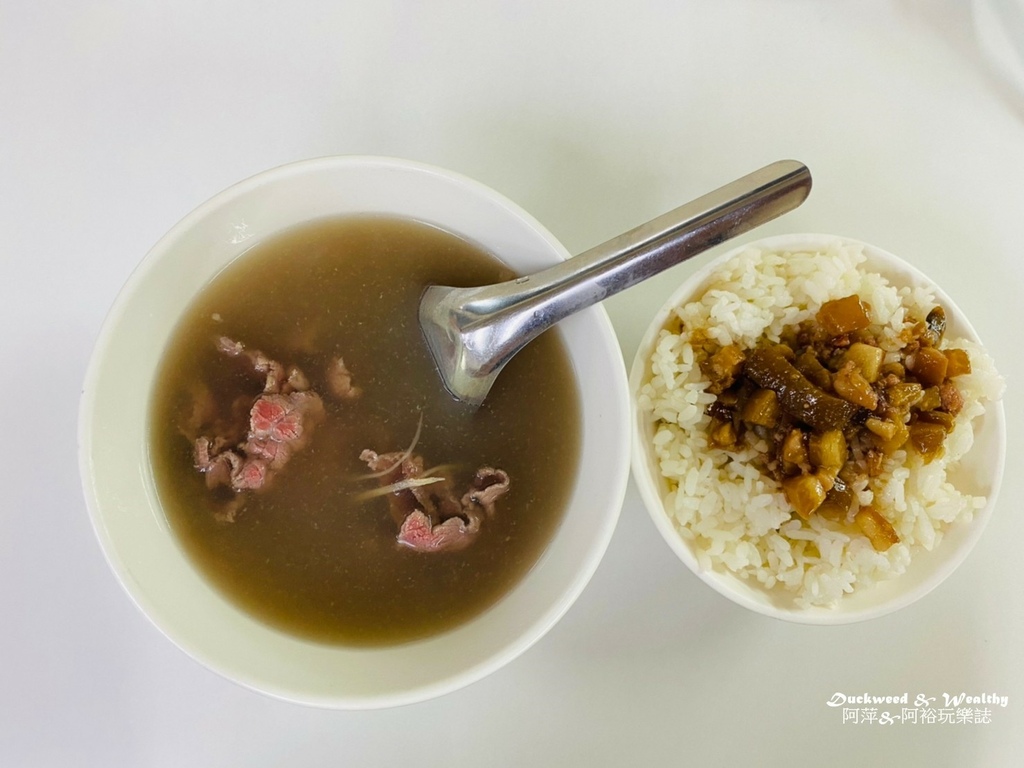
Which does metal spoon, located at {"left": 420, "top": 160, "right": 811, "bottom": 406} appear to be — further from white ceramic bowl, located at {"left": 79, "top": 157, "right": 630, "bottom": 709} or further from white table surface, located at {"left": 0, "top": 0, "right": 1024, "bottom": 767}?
white table surface, located at {"left": 0, "top": 0, "right": 1024, "bottom": 767}

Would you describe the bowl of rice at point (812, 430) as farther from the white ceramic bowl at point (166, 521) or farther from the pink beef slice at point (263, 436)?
the pink beef slice at point (263, 436)

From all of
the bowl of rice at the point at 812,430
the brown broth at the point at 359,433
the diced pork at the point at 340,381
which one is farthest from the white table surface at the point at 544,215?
the diced pork at the point at 340,381

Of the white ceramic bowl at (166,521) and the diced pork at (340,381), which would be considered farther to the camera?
the diced pork at (340,381)

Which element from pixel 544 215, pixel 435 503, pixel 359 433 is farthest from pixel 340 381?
pixel 544 215

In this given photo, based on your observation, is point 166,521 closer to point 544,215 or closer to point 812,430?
point 544,215

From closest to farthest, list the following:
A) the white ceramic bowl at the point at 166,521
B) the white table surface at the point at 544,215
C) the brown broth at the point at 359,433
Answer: the white ceramic bowl at the point at 166,521
the brown broth at the point at 359,433
the white table surface at the point at 544,215

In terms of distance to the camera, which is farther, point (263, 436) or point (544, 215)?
point (544, 215)

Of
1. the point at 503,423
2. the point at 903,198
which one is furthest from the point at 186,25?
the point at 903,198
